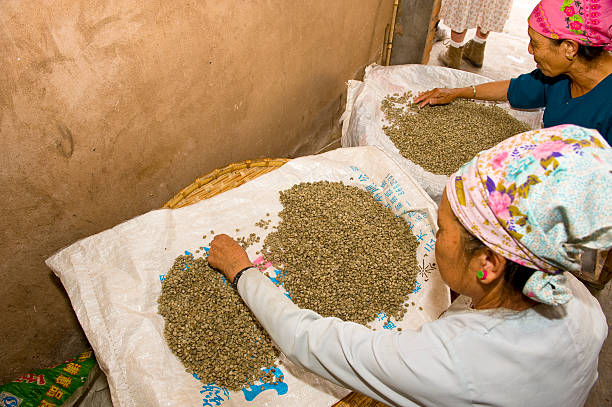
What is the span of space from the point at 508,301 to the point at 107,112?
1621 millimetres

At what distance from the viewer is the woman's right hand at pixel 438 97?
2793 millimetres

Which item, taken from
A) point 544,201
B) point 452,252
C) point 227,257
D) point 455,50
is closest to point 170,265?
point 227,257

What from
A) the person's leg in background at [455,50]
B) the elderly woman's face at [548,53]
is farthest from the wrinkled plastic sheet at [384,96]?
the person's leg in background at [455,50]

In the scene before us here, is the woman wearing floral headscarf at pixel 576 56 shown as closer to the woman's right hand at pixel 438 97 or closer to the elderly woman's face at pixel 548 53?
the elderly woman's face at pixel 548 53

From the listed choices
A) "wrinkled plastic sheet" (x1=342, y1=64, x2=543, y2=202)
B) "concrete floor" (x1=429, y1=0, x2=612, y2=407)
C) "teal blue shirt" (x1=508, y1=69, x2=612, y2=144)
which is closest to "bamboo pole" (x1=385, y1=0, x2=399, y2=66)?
"wrinkled plastic sheet" (x1=342, y1=64, x2=543, y2=202)

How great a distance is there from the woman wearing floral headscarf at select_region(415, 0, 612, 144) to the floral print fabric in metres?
2.02

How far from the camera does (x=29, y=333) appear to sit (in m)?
1.92

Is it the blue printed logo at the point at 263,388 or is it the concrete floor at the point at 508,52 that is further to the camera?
the concrete floor at the point at 508,52

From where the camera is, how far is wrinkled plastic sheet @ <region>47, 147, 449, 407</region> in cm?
155

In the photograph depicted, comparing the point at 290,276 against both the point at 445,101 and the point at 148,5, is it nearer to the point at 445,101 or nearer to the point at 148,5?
the point at 148,5

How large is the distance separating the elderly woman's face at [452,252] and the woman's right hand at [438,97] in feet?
6.21

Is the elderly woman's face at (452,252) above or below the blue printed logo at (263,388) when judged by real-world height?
above

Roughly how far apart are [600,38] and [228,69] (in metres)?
1.72

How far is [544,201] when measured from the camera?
0.84 m
